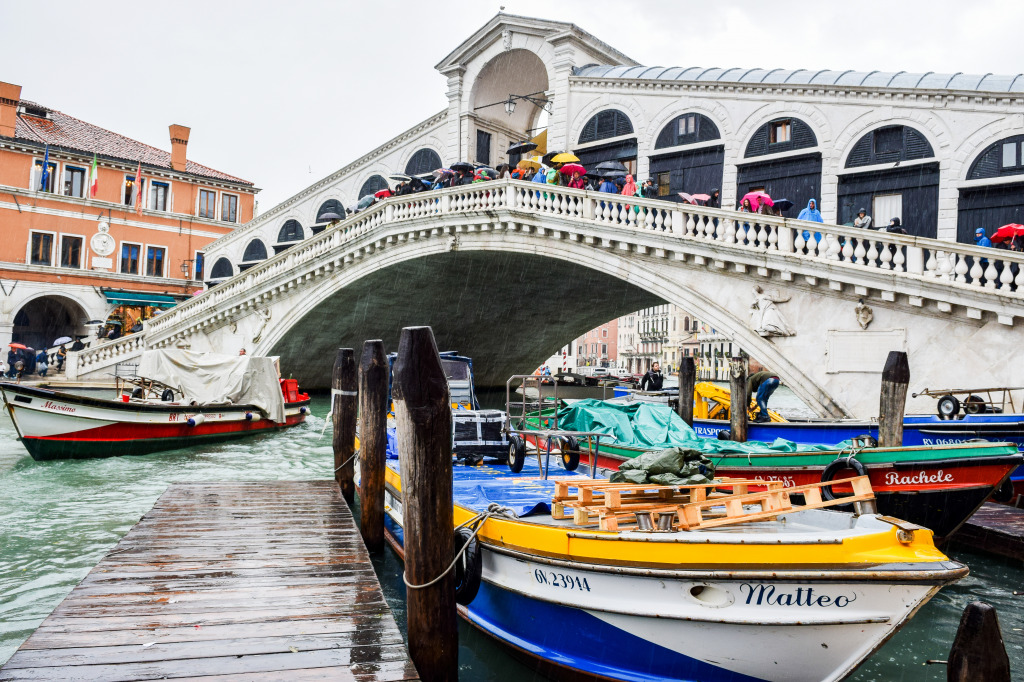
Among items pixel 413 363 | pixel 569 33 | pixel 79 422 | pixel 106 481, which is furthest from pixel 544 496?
pixel 569 33

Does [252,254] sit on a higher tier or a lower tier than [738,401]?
higher

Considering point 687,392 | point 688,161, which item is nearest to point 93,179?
point 688,161

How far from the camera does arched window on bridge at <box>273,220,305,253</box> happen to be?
25603 millimetres

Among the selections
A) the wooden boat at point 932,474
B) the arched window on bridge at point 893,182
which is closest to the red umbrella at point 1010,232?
the arched window on bridge at point 893,182

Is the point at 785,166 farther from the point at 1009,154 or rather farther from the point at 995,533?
the point at 995,533

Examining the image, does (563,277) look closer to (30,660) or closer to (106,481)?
(106,481)

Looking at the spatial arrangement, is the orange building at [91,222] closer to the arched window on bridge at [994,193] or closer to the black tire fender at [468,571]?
the black tire fender at [468,571]

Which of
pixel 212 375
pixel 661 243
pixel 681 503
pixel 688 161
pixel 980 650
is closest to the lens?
pixel 980 650

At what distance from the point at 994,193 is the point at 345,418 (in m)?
11.5

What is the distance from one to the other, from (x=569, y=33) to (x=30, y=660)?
18.0 meters

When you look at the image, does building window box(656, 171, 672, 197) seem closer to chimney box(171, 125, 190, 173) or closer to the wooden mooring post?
the wooden mooring post

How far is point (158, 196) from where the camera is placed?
2766 centimetres

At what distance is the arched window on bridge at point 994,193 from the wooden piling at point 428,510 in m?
12.4

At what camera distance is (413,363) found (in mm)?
4277
